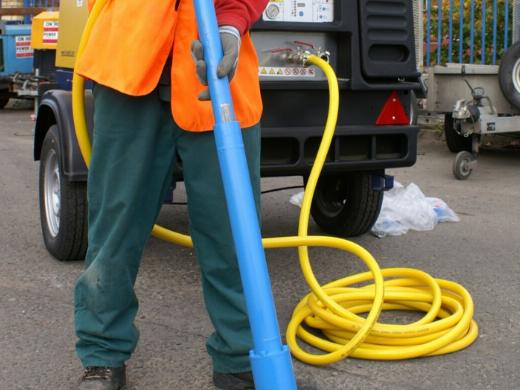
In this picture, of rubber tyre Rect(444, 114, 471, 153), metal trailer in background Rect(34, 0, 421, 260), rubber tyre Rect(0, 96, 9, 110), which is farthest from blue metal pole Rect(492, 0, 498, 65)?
rubber tyre Rect(0, 96, 9, 110)

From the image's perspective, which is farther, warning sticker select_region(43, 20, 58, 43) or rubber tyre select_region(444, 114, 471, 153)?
rubber tyre select_region(444, 114, 471, 153)

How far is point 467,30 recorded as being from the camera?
1116 cm

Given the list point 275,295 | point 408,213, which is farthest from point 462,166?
point 275,295

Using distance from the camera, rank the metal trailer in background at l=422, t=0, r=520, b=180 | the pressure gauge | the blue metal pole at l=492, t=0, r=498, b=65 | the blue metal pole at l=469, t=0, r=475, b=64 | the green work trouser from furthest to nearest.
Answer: the blue metal pole at l=469, t=0, r=475, b=64 < the blue metal pole at l=492, t=0, r=498, b=65 < the metal trailer in background at l=422, t=0, r=520, b=180 < the pressure gauge < the green work trouser

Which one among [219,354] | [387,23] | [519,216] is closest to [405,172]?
[519,216]

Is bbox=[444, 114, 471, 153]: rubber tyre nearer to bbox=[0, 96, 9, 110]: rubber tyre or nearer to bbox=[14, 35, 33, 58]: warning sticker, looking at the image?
bbox=[14, 35, 33, 58]: warning sticker

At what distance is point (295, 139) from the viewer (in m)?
4.30

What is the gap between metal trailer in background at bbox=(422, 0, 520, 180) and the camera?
8.15 m

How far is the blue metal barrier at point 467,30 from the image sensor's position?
10.8 metres

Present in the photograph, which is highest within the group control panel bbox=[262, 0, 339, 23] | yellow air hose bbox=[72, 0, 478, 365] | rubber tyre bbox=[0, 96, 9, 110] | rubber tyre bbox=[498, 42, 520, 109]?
control panel bbox=[262, 0, 339, 23]

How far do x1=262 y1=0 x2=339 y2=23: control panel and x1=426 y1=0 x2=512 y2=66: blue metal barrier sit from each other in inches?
265

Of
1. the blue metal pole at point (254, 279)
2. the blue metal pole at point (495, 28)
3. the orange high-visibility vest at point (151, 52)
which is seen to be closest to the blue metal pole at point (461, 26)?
the blue metal pole at point (495, 28)

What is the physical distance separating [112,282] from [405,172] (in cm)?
573

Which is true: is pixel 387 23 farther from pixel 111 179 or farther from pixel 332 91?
pixel 111 179
